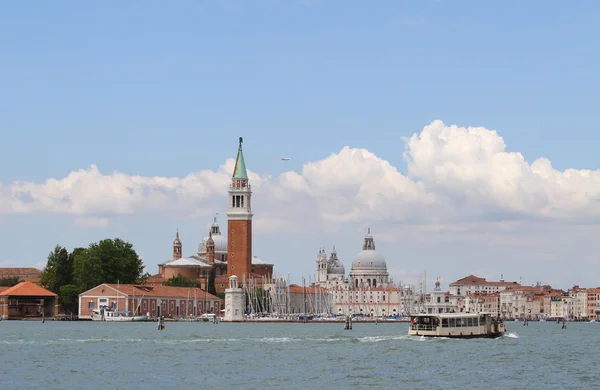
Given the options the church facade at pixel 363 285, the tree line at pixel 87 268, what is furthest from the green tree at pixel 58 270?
the church facade at pixel 363 285

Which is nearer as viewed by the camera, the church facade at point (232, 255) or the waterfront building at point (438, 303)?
the church facade at point (232, 255)

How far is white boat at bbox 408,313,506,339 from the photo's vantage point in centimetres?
5475

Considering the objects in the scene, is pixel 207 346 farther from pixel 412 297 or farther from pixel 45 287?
pixel 412 297

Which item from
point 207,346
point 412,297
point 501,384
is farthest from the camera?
point 412,297

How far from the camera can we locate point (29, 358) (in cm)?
4078

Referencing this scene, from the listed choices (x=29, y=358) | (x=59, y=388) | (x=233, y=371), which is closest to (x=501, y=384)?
(x=233, y=371)

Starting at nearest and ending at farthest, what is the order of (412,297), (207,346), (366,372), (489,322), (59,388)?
(59,388) → (366,372) → (207,346) → (489,322) → (412,297)

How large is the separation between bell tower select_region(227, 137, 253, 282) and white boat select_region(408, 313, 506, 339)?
60.3 m

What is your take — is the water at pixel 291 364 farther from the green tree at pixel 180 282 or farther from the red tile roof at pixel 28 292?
the green tree at pixel 180 282

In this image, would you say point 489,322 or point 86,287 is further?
point 86,287

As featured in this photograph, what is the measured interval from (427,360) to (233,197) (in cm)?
7696

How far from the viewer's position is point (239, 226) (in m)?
117

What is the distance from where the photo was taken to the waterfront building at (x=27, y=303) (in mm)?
101312

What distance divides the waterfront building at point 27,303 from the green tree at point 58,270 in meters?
2.83
